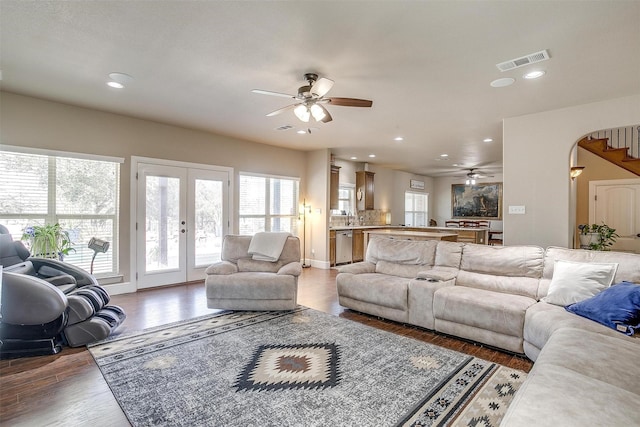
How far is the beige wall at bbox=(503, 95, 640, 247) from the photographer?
160 inches

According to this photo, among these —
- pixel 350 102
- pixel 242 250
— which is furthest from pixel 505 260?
pixel 242 250

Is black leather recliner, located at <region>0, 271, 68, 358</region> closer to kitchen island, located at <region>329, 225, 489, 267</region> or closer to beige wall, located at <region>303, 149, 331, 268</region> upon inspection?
beige wall, located at <region>303, 149, 331, 268</region>

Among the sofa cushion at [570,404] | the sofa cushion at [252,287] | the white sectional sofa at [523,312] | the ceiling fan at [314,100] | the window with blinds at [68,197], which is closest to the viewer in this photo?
the sofa cushion at [570,404]

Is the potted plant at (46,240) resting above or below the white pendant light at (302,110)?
below

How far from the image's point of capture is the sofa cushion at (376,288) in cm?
365

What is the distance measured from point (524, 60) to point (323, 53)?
72.7 inches

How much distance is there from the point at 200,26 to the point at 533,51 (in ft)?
9.19

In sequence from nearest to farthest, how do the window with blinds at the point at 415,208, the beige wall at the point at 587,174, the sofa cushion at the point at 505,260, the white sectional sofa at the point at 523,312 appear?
the white sectional sofa at the point at 523,312 < the sofa cushion at the point at 505,260 < the beige wall at the point at 587,174 < the window with blinds at the point at 415,208

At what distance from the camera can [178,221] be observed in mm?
5520

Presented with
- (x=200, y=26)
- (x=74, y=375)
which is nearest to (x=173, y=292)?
(x=74, y=375)

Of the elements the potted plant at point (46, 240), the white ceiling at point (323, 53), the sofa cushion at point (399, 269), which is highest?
the white ceiling at point (323, 53)

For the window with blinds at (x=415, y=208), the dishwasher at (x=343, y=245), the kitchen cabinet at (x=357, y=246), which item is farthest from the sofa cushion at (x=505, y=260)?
the window with blinds at (x=415, y=208)

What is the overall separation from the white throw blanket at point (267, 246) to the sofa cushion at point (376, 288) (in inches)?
38.0

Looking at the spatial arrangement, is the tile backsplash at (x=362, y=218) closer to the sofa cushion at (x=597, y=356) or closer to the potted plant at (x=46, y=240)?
the potted plant at (x=46, y=240)
